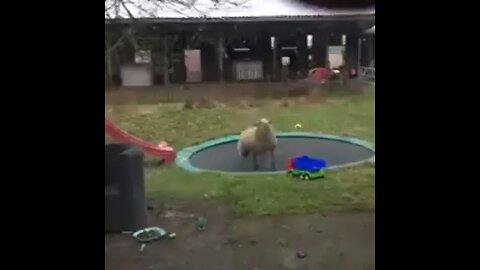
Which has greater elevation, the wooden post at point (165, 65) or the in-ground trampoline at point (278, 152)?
the wooden post at point (165, 65)

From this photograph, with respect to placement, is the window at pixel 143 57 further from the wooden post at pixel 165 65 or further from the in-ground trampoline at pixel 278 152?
the in-ground trampoline at pixel 278 152

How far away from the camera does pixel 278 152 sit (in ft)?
10.6

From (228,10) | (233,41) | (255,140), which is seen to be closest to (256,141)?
(255,140)

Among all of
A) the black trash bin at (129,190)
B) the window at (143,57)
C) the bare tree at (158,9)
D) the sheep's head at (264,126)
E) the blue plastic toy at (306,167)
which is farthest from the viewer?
the sheep's head at (264,126)

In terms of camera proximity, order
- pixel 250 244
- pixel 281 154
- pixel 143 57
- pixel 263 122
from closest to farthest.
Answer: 1. pixel 250 244
2. pixel 143 57
3. pixel 263 122
4. pixel 281 154

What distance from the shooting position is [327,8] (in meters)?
1.96

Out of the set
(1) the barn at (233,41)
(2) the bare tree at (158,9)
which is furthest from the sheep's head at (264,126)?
(2) the bare tree at (158,9)

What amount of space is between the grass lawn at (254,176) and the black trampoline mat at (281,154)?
96mm

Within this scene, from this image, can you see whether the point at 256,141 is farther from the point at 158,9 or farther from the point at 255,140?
the point at 158,9

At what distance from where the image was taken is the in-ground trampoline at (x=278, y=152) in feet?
9.68

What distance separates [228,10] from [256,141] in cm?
132

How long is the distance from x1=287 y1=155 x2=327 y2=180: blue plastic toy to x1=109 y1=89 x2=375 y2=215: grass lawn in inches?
2.5
